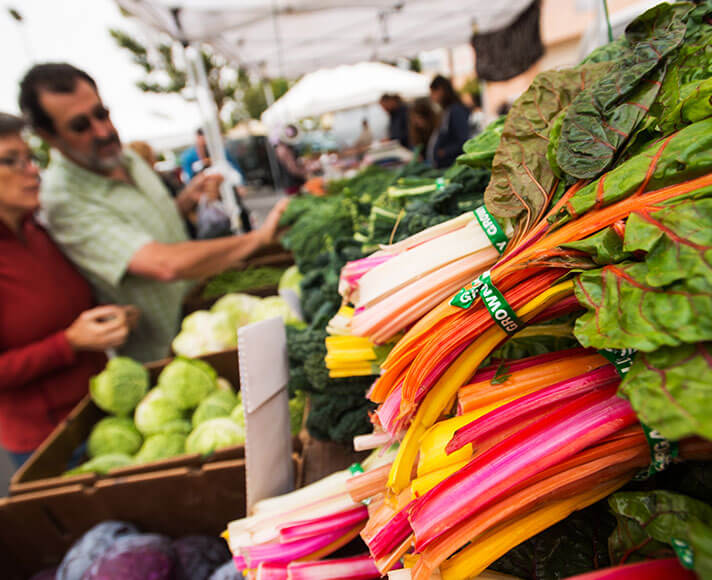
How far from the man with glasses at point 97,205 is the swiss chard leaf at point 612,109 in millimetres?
2293

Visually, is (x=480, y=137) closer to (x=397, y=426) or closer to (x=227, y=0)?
(x=397, y=426)

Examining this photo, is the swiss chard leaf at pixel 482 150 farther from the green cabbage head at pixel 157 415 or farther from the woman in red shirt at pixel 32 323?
the woman in red shirt at pixel 32 323

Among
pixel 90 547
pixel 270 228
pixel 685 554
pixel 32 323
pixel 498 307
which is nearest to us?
pixel 685 554

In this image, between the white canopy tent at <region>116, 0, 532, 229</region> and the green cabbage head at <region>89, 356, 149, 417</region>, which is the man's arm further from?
the white canopy tent at <region>116, 0, 532, 229</region>

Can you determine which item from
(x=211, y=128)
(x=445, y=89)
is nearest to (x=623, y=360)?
(x=211, y=128)

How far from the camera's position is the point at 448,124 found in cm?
598

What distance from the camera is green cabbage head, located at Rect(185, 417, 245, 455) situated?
6.01 feet

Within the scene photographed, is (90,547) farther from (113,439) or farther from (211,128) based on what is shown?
(211,128)

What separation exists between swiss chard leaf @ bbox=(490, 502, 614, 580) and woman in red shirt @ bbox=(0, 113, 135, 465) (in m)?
2.37

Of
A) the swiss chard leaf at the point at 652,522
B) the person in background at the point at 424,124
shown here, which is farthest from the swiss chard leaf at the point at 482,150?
the person in background at the point at 424,124

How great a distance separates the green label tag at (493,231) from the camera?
39.0 inches

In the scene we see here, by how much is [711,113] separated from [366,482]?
1.01m

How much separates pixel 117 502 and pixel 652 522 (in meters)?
1.94

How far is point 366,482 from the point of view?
102 cm
